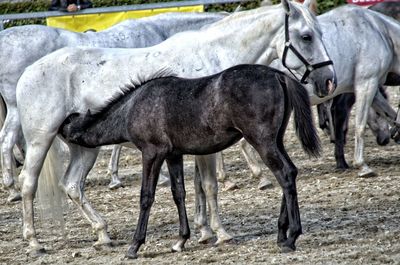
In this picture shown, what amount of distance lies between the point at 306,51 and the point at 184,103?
1.39 metres

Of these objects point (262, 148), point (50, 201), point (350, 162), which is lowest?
point (350, 162)

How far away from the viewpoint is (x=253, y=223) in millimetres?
10945

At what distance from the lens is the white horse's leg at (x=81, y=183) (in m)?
10.4

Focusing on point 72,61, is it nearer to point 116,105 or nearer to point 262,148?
point 116,105

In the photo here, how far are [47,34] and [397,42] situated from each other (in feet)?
13.5

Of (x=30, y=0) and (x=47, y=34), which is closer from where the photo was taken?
(x=47, y=34)

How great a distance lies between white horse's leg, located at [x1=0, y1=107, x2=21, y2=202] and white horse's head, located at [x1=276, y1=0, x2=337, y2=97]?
421 centimetres

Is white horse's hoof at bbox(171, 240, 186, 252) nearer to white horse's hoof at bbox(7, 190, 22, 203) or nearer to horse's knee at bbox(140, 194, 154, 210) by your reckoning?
horse's knee at bbox(140, 194, 154, 210)

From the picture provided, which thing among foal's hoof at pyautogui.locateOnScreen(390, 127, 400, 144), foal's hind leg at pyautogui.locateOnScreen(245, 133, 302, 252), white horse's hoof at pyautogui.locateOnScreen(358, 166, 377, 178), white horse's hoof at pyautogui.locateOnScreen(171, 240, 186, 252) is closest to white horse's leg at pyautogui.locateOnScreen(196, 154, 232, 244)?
white horse's hoof at pyautogui.locateOnScreen(171, 240, 186, 252)

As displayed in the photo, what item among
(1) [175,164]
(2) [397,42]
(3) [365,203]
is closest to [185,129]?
(1) [175,164]

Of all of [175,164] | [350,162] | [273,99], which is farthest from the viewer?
[350,162]

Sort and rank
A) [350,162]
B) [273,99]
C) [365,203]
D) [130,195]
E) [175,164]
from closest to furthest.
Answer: [273,99], [175,164], [365,203], [130,195], [350,162]

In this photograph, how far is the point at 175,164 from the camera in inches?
383

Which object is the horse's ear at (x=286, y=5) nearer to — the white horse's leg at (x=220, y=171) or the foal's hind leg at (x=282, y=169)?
the foal's hind leg at (x=282, y=169)
